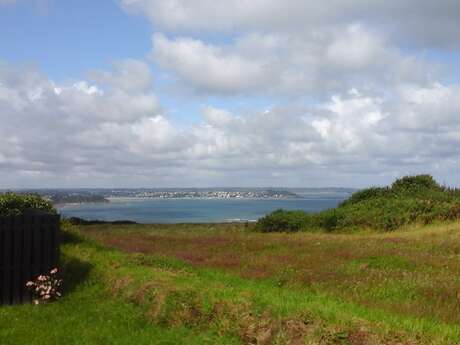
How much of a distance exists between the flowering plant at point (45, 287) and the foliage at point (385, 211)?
93.0 ft

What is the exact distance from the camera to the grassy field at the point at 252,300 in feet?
32.4

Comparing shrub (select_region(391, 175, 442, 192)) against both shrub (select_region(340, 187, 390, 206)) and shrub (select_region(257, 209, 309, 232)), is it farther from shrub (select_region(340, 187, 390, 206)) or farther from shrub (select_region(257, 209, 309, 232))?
shrub (select_region(257, 209, 309, 232))

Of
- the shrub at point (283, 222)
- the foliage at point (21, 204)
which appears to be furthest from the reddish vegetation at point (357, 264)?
the shrub at point (283, 222)

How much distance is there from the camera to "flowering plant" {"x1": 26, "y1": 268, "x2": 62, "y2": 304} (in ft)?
Result: 49.8

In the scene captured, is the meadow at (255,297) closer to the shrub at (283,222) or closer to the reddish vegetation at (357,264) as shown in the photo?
the reddish vegetation at (357,264)

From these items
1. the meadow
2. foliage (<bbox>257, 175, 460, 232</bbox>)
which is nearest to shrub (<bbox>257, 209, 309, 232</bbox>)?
foliage (<bbox>257, 175, 460, 232</bbox>)

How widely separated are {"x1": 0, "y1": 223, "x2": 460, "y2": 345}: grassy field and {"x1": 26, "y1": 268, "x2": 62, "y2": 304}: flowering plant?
1.11 feet

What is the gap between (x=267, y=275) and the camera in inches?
734

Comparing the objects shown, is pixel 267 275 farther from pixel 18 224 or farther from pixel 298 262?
pixel 18 224

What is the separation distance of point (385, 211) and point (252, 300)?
3219 centimetres

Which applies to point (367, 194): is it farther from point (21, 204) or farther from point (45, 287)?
point (45, 287)

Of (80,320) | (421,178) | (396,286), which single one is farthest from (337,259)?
(421,178)

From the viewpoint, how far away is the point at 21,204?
24.0 meters

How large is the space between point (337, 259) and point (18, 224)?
42.3ft
